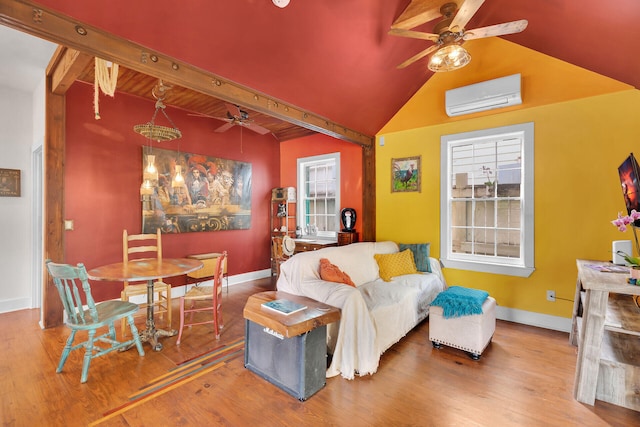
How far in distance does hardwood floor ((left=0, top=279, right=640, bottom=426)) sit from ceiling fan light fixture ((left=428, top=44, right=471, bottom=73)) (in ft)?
8.63

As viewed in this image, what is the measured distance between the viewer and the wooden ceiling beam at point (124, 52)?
1.51m

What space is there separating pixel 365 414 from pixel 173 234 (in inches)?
144

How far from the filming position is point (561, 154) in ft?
10.1

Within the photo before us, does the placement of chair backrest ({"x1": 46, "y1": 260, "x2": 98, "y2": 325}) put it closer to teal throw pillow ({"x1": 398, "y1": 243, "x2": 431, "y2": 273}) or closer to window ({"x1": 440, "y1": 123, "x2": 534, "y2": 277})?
teal throw pillow ({"x1": 398, "y1": 243, "x2": 431, "y2": 273})

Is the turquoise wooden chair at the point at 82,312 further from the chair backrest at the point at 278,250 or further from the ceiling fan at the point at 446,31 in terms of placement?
the ceiling fan at the point at 446,31

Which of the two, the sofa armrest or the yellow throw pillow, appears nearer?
the yellow throw pillow

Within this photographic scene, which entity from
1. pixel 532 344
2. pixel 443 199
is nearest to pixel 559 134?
pixel 443 199

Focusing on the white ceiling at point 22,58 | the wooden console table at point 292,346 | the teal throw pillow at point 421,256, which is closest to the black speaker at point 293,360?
the wooden console table at point 292,346

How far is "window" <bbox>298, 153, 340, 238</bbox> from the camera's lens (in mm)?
5031

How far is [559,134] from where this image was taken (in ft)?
10.2

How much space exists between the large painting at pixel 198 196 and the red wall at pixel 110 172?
14cm

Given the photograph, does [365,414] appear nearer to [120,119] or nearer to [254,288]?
[254,288]

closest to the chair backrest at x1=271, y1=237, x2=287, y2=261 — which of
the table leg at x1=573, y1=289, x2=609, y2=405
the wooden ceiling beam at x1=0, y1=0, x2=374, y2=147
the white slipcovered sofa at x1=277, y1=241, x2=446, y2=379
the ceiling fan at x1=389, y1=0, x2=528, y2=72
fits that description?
the white slipcovered sofa at x1=277, y1=241, x2=446, y2=379

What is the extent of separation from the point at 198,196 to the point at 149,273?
2158mm
